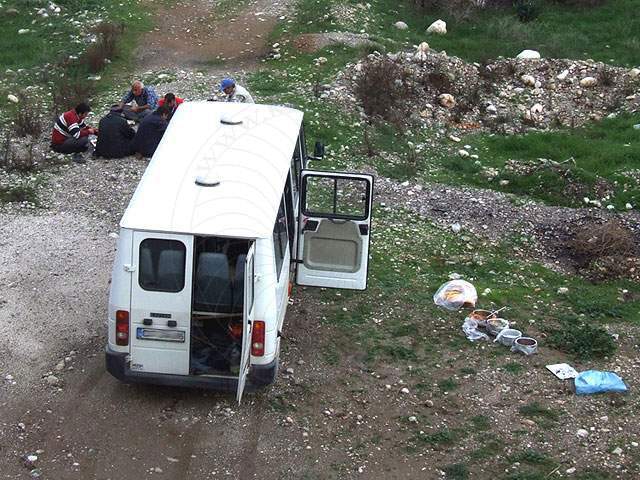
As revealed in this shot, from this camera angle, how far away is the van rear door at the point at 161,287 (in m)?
7.57

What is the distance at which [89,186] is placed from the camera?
12.6m

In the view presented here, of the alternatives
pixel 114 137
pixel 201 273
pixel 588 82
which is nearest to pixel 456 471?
pixel 201 273

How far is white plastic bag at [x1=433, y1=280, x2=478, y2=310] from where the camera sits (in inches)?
400

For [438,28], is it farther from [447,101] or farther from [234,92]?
[234,92]

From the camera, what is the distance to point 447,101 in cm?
1634

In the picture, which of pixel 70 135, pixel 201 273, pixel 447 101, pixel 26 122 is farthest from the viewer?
pixel 447 101

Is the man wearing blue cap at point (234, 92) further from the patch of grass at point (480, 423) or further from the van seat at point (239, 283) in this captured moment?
the patch of grass at point (480, 423)

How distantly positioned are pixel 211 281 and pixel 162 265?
43 cm

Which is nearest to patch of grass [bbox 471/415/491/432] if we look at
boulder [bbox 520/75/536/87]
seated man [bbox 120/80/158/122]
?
seated man [bbox 120/80/158/122]

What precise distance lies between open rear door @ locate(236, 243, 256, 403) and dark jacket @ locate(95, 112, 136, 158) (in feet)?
20.8

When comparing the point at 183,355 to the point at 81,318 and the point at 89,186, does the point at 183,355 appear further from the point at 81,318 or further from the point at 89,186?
the point at 89,186

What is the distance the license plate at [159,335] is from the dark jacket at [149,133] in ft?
19.2

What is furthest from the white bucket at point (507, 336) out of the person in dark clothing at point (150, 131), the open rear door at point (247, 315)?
the person in dark clothing at point (150, 131)

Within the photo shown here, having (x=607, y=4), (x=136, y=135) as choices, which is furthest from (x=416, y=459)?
(x=607, y=4)
